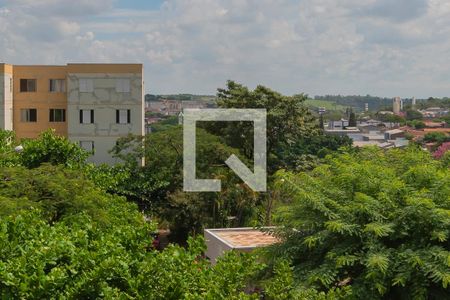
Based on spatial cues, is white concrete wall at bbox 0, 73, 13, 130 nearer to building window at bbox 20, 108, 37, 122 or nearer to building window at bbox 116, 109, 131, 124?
building window at bbox 20, 108, 37, 122

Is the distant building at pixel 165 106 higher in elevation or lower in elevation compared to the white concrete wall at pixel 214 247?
higher

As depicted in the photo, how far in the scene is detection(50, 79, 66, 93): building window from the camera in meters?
39.3

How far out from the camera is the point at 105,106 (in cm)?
3816

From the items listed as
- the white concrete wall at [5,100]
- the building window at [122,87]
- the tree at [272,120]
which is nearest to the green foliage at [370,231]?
the tree at [272,120]

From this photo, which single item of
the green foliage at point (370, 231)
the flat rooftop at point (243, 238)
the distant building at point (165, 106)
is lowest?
the flat rooftop at point (243, 238)

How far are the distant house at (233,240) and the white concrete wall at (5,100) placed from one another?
22.2 m

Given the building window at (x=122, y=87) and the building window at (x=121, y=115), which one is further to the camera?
the building window at (x=121, y=115)

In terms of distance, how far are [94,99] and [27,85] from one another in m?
4.92

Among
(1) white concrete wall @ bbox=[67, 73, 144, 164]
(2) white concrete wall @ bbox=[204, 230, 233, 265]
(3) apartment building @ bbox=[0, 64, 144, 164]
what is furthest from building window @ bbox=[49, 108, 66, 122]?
(2) white concrete wall @ bbox=[204, 230, 233, 265]

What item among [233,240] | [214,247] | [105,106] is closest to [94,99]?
[105,106]

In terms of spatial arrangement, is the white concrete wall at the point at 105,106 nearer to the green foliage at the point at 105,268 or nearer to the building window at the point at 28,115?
the building window at the point at 28,115

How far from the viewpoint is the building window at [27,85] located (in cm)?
4000

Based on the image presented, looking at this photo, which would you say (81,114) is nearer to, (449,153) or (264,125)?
(264,125)

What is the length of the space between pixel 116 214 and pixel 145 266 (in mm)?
6917
